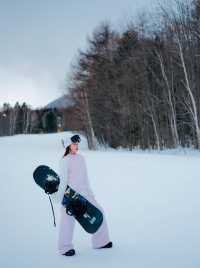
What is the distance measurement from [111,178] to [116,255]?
7.67m

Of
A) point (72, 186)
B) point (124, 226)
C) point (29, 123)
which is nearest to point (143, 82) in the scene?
point (124, 226)

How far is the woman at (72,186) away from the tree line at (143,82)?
18604 millimetres

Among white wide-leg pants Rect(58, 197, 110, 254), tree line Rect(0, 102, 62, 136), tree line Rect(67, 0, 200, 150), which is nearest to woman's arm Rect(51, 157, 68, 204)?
white wide-leg pants Rect(58, 197, 110, 254)

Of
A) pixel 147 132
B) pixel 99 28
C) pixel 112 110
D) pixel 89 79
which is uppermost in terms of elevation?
pixel 99 28

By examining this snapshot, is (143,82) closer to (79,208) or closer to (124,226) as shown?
(124,226)

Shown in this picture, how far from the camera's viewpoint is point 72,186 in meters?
4.84

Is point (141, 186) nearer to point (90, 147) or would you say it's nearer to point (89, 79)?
point (89, 79)

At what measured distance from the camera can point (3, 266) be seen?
457 cm

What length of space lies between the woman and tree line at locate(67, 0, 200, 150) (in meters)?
18.6

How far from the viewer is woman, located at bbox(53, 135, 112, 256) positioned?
4805 mm

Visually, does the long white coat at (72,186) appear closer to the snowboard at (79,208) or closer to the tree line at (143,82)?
the snowboard at (79,208)

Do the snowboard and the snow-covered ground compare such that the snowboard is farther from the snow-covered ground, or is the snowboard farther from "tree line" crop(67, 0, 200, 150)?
"tree line" crop(67, 0, 200, 150)

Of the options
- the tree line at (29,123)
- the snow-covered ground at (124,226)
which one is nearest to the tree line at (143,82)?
the snow-covered ground at (124,226)

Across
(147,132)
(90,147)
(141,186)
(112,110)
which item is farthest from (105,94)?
(141,186)
